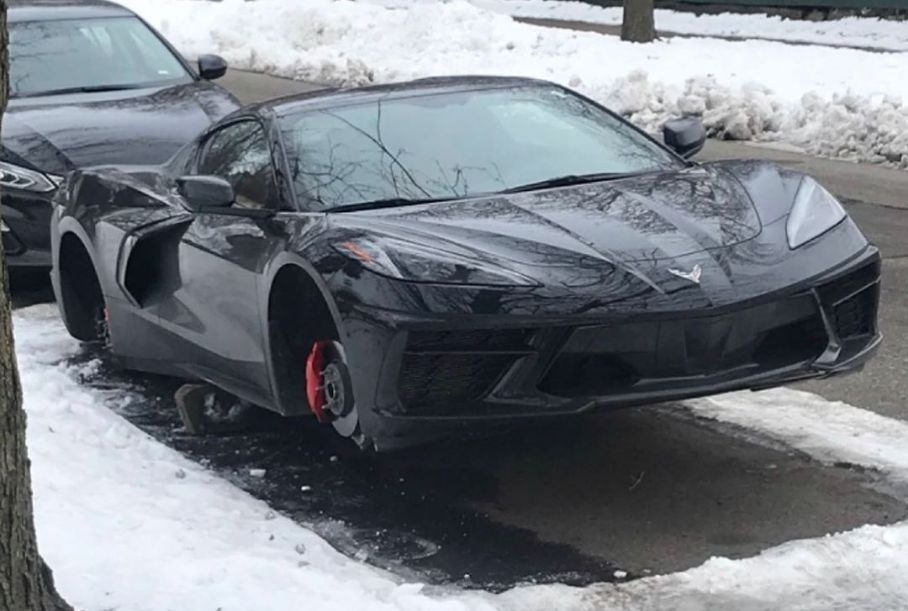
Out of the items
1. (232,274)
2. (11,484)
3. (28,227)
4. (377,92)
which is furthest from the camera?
(28,227)

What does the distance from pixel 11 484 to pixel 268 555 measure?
54.8 inches

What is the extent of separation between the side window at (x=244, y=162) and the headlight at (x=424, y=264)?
870 mm

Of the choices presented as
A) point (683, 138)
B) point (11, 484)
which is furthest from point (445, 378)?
point (683, 138)

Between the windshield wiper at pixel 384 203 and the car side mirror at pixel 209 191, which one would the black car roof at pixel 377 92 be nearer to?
the car side mirror at pixel 209 191

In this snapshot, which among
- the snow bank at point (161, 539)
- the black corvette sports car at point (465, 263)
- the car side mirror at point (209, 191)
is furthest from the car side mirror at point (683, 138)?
the snow bank at point (161, 539)

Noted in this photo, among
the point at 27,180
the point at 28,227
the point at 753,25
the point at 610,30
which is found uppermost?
the point at 27,180

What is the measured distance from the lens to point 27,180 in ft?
28.9

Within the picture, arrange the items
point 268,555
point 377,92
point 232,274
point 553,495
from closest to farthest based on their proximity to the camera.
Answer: point 268,555, point 553,495, point 232,274, point 377,92

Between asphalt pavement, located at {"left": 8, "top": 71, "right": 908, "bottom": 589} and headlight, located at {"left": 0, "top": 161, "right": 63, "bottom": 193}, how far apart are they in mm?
2393

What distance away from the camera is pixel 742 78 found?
1666 cm

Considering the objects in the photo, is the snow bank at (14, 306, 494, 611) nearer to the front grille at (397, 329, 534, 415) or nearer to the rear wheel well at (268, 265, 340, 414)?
the rear wheel well at (268, 265, 340, 414)

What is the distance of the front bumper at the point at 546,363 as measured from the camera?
15.7 feet

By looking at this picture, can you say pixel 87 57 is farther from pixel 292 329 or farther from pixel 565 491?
pixel 565 491

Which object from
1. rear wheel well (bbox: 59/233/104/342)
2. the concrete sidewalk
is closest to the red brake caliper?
rear wheel well (bbox: 59/233/104/342)
